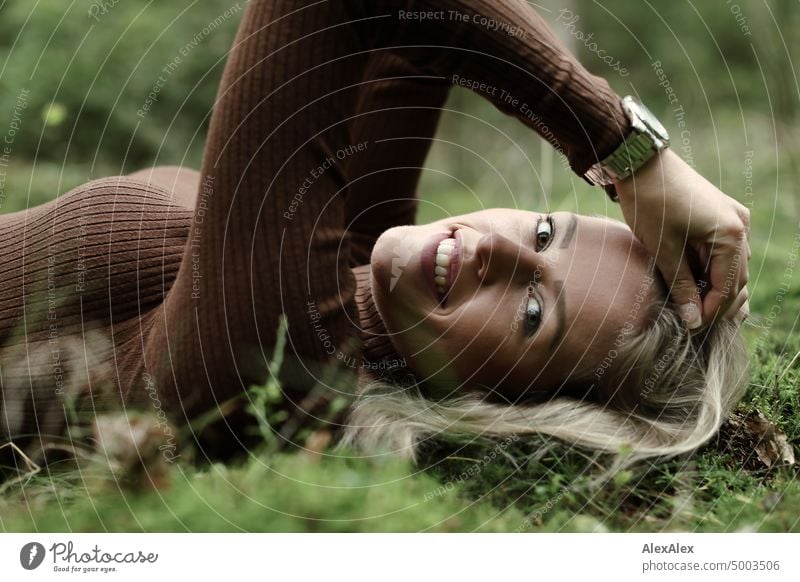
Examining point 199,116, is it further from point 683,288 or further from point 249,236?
point 683,288

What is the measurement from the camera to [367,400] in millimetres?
1697

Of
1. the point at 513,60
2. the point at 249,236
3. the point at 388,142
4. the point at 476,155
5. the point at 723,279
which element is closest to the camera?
the point at 513,60

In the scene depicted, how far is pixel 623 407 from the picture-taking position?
5.90 ft

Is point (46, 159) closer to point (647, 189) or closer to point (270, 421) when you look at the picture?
point (270, 421)

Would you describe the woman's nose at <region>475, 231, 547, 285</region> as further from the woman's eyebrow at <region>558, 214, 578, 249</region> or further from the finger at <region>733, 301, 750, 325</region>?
the finger at <region>733, 301, 750, 325</region>

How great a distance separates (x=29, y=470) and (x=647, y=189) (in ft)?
3.97

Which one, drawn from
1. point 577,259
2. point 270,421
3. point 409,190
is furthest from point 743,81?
point 270,421

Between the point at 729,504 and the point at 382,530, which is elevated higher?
the point at 729,504

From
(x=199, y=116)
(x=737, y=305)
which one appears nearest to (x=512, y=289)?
(x=737, y=305)

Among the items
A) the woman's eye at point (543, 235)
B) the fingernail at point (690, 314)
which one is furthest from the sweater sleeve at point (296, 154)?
the fingernail at point (690, 314)

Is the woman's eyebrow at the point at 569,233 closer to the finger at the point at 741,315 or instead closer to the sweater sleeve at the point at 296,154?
the sweater sleeve at the point at 296,154

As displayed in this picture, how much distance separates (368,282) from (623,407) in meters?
0.60

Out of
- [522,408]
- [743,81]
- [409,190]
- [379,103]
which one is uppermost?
[743,81]

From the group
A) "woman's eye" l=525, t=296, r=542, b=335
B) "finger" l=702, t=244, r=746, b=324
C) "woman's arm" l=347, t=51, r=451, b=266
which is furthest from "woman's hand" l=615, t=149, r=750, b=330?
"woman's arm" l=347, t=51, r=451, b=266
